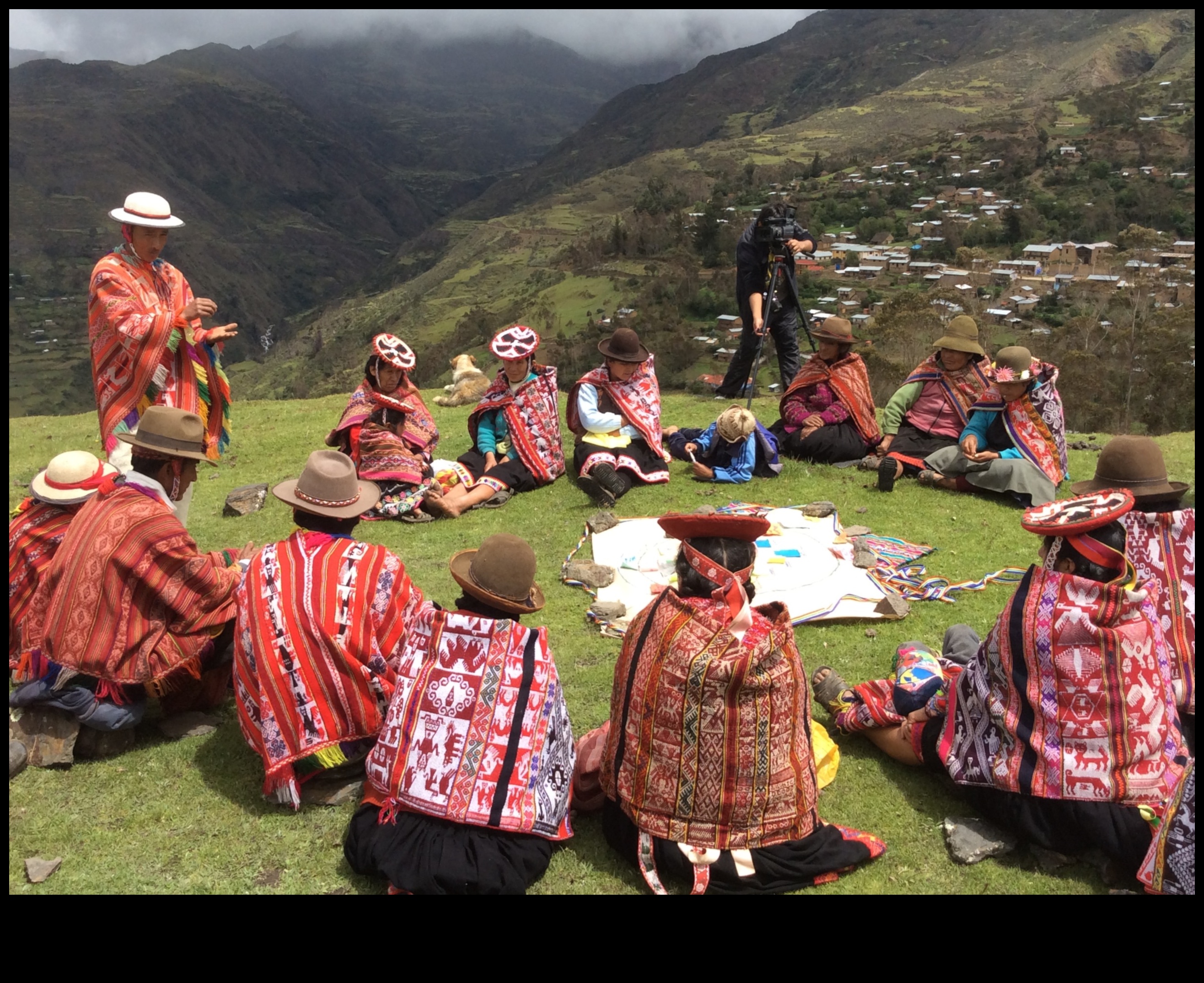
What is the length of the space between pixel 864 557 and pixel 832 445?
2.67 m

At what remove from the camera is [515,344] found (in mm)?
8570

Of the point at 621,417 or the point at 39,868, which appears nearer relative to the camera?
the point at 39,868

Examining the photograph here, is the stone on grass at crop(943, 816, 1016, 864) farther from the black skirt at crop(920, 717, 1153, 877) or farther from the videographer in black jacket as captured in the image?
the videographer in black jacket

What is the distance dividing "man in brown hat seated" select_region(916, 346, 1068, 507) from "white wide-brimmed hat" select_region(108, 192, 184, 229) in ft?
23.5

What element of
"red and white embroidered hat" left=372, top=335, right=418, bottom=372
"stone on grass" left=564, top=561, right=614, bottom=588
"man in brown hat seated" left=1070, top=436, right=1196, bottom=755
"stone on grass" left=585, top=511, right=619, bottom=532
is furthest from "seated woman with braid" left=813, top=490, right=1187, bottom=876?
"red and white embroidered hat" left=372, top=335, right=418, bottom=372

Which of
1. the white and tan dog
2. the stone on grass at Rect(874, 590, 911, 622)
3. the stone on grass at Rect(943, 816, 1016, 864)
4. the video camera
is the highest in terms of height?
the video camera

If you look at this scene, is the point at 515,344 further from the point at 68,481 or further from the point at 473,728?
the point at 473,728

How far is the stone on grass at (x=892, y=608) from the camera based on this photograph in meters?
5.88

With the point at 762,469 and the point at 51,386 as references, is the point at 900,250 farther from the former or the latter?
the point at 51,386

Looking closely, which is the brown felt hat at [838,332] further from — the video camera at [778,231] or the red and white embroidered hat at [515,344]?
the red and white embroidered hat at [515,344]

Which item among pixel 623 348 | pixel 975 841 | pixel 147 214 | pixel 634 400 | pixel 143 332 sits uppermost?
pixel 147 214

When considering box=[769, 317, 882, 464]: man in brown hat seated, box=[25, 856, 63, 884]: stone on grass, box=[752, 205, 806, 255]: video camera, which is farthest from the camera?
box=[752, 205, 806, 255]: video camera

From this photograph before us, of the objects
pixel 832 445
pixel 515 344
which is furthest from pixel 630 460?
pixel 832 445

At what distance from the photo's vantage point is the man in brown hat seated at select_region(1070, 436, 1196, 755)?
4.14m
